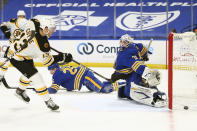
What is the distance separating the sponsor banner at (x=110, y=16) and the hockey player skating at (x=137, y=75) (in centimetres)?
541

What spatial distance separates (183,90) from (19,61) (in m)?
1.70

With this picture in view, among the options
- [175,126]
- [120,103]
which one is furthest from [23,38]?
[175,126]

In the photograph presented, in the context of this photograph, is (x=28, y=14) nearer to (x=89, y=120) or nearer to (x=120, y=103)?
(x=120, y=103)

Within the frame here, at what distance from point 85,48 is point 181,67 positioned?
4621 millimetres

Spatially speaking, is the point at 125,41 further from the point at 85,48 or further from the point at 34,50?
the point at 85,48

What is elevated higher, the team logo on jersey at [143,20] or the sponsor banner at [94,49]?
the team logo on jersey at [143,20]

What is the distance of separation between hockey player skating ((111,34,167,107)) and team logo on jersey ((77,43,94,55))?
3896 millimetres

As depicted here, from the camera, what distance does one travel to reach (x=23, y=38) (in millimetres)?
3416

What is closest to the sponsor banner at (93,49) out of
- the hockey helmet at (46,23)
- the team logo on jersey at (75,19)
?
the team logo on jersey at (75,19)

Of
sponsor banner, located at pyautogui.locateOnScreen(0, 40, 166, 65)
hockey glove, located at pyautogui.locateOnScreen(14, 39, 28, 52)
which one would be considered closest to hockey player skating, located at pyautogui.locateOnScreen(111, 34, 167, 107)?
hockey glove, located at pyautogui.locateOnScreen(14, 39, 28, 52)

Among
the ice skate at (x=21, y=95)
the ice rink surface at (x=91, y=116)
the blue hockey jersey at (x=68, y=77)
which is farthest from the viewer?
the blue hockey jersey at (x=68, y=77)

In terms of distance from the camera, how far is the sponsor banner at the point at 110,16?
9523 mm

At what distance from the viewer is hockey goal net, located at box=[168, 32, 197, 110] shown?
11.3 ft

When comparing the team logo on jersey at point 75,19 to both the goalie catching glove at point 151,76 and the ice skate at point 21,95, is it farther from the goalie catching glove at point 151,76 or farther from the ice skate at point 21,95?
the goalie catching glove at point 151,76
